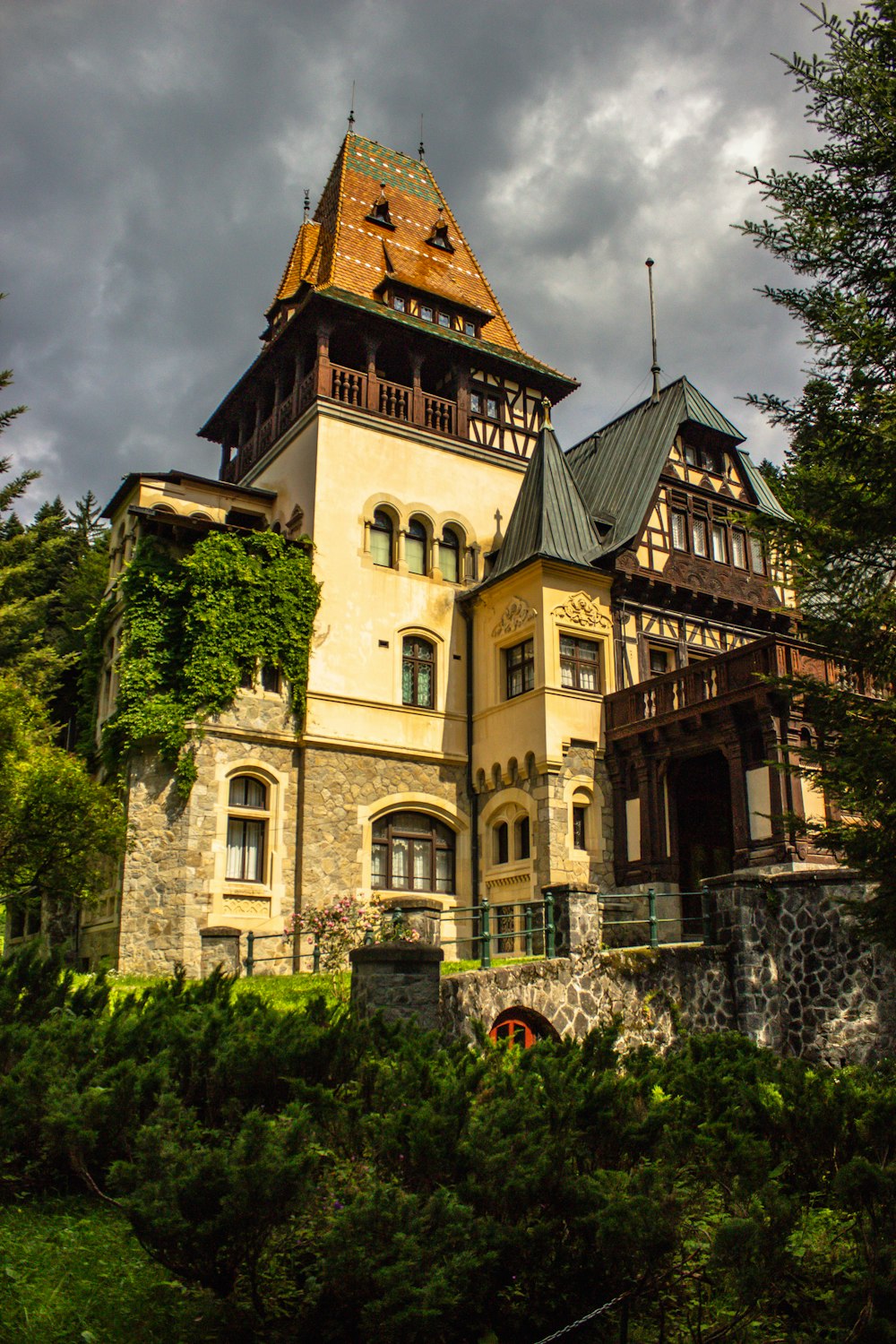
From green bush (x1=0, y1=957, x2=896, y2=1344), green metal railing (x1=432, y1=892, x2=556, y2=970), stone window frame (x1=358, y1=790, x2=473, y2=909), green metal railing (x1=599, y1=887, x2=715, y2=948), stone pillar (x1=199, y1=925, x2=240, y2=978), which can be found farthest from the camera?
stone window frame (x1=358, y1=790, x2=473, y2=909)

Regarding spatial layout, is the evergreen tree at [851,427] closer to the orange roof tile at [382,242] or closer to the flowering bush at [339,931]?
the flowering bush at [339,931]

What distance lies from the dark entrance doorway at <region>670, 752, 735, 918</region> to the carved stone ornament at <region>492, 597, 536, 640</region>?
4.60 metres

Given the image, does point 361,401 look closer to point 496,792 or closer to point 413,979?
point 496,792

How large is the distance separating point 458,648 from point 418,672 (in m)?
1.22

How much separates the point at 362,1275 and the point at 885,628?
10.6 m

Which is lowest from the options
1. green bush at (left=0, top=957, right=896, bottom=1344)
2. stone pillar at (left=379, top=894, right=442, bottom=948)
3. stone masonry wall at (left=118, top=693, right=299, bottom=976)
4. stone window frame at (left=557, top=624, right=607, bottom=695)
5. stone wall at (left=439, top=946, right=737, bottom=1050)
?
green bush at (left=0, top=957, right=896, bottom=1344)

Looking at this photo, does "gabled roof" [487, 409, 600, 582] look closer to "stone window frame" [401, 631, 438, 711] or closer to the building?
the building

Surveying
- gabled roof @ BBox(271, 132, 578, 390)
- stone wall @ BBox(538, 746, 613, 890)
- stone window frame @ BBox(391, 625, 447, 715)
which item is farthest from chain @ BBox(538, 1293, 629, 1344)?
gabled roof @ BBox(271, 132, 578, 390)

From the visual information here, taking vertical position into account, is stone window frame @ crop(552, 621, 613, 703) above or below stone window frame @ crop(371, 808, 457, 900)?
above

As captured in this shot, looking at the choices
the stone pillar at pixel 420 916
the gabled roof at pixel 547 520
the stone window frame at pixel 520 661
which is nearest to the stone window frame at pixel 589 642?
the stone window frame at pixel 520 661

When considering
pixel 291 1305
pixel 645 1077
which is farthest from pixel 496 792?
pixel 291 1305

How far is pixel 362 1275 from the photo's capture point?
5453mm

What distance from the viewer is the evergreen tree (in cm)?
1191

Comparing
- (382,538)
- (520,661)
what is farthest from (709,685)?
(382,538)
